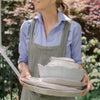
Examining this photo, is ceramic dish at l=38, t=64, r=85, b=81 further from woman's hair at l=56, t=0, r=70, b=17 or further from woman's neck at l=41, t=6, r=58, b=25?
woman's hair at l=56, t=0, r=70, b=17

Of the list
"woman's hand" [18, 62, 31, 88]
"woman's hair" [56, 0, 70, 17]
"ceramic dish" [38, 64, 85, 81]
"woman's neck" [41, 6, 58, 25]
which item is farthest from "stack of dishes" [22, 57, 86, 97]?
"woman's hair" [56, 0, 70, 17]

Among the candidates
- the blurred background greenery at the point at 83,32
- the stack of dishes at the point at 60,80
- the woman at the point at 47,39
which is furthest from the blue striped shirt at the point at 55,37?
the blurred background greenery at the point at 83,32

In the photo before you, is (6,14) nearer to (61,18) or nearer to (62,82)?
(61,18)

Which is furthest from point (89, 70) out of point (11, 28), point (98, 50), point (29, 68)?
point (29, 68)

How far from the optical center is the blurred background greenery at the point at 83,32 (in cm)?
420

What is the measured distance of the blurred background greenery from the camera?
4195mm

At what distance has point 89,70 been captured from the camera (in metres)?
4.31

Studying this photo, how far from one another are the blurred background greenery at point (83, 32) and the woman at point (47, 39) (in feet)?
6.69

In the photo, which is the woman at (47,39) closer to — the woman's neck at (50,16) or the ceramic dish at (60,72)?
the woman's neck at (50,16)

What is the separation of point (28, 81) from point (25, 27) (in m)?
0.40

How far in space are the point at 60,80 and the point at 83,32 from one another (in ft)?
10.3

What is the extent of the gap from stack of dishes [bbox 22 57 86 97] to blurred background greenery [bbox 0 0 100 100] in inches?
89.6

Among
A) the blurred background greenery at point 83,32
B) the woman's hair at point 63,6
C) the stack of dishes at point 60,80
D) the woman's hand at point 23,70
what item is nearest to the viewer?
the stack of dishes at point 60,80

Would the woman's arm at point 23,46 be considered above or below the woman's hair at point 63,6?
below
